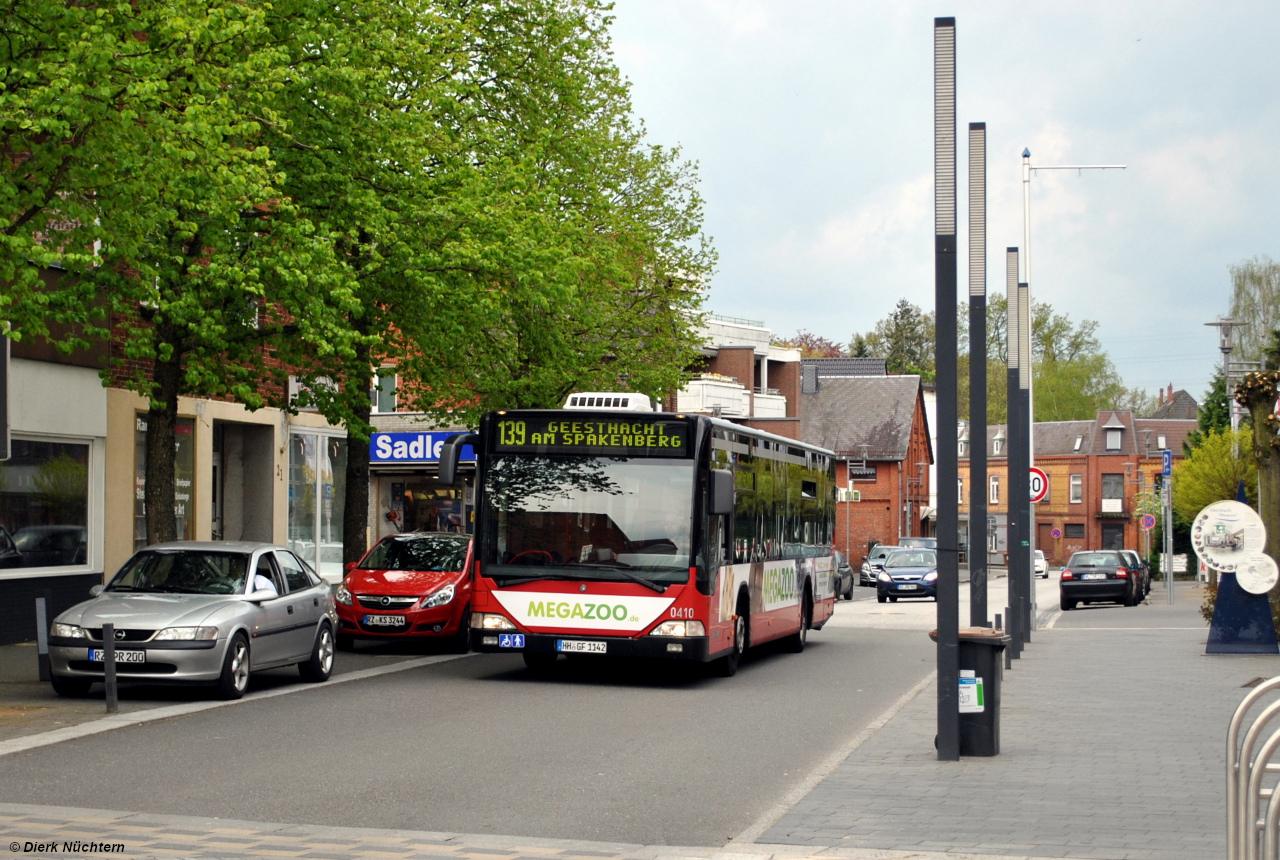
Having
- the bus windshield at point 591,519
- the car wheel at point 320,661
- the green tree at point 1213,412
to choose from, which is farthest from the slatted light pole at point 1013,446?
the green tree at point 1213,412

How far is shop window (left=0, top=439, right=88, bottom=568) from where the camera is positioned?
21172 mm

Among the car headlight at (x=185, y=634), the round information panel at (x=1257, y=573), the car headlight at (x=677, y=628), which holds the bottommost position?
the car headlight at (x=677, y=628)

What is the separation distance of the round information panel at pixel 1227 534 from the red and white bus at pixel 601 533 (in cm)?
669

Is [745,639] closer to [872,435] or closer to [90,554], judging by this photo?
[90,554]

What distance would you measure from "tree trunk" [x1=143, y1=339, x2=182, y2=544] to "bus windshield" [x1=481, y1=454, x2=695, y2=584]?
Answer: 4.72 m

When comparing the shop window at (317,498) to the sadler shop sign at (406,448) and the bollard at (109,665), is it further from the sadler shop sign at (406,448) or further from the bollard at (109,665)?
the bollard at (109,665)

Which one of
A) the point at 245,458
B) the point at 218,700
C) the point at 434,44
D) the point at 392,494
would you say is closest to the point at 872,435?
the point at 392,494

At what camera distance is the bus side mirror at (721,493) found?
16797mm

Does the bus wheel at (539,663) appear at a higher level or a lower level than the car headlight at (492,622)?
lower

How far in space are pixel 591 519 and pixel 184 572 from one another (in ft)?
14.0

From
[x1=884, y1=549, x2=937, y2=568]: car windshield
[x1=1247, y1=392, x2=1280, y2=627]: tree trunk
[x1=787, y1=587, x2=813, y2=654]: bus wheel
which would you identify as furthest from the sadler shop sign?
[x1=1247, y1=392, x2=1280, y2=627]: tree trunk

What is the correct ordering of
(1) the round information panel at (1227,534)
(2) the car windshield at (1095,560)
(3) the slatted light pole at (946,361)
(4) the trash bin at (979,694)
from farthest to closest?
(2) the car windshield at (1095,560) → (1) the round information panel at (1227,534) → (4) the trash bin at (979,694) → (3) the slatted light pole at (946,361)

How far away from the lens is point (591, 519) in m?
16.8

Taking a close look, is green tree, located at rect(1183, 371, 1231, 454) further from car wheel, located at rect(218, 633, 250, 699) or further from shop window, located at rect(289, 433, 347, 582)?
car wheel, located at rect(218, 633, 250, 699)
